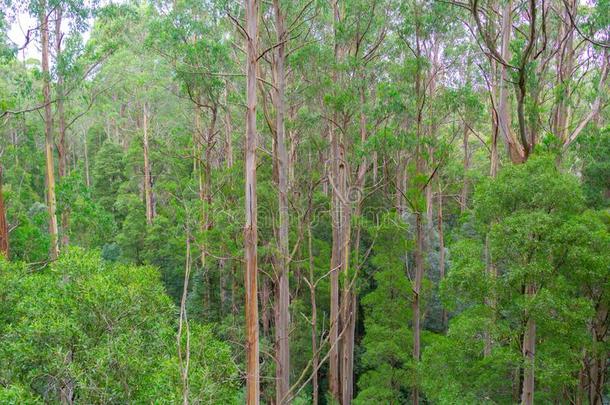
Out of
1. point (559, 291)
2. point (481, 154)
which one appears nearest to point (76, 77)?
point (559, 291)

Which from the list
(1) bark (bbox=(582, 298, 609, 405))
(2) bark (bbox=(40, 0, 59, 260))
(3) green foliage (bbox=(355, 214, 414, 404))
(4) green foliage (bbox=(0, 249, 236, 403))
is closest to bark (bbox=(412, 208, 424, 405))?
(3) green foliage (bbox=(355, 214, 414, 404))

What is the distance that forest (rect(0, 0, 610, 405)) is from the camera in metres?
6.20

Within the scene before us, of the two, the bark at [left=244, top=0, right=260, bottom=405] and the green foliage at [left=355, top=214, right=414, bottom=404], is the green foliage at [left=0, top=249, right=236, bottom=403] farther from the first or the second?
the green foliage at [left=355, top=214, right=414, bottom=404]

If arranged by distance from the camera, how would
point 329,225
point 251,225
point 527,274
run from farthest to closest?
point 329,225
point 527,274
point 251,225

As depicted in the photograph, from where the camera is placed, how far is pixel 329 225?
16234 millimetres

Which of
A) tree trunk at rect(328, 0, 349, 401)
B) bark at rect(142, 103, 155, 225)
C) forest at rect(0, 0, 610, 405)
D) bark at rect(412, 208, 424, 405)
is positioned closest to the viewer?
forest at rect(0, 0, 610, 405)

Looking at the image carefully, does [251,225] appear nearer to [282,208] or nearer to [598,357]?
[282,208]

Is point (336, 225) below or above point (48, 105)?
below

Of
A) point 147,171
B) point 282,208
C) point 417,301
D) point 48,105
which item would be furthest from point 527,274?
point 147,171

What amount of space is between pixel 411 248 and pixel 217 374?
6984 mm

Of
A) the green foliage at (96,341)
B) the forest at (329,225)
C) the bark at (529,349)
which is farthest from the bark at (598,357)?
the green foliage at (96,341)

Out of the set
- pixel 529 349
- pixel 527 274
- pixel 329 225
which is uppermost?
pixel 329 225

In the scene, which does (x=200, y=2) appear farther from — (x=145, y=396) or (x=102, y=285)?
(x=145, y=396)

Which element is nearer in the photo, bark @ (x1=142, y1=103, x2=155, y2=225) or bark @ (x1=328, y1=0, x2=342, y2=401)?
bark @ (x1=328, y1=0, x2=342, y2=401)
